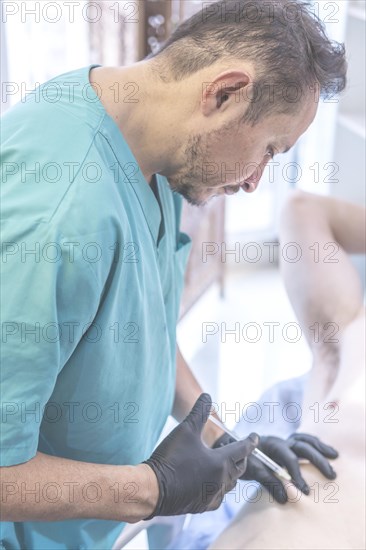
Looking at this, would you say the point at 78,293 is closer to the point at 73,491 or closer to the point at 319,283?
the point at 73,491

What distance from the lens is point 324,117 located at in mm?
2371

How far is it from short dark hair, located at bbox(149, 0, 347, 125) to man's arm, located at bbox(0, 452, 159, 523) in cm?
54

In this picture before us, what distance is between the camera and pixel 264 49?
1.04 metres

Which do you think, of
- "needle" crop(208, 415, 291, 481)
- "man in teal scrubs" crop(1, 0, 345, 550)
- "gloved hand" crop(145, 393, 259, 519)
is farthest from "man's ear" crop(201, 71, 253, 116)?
"needle" crop(208, 415, 291, 481)

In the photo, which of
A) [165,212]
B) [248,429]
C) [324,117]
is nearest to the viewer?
[165,212]

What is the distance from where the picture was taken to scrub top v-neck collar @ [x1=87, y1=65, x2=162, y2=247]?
41.7 inches

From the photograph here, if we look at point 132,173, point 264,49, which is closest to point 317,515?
point 132,173

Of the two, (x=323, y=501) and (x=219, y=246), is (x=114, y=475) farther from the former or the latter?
(x=219, y=246)

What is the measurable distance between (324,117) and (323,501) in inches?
55.2

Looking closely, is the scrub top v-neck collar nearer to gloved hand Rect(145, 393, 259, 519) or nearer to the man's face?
the man's face

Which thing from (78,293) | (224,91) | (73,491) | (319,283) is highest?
(224,91)

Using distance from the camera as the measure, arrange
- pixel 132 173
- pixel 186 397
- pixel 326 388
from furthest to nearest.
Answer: pixel 326 388 → pixel 186 397 → pixel 132 173

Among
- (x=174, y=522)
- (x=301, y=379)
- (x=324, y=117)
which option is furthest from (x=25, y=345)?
(x=324, y=117)

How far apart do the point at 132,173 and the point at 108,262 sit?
167 mm
